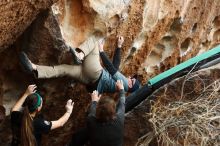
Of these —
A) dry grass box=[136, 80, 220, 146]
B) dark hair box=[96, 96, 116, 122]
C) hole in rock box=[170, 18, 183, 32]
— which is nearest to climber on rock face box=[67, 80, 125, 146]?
dark hair box=[96, 96, 116, 122]

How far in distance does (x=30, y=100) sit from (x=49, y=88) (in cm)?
99

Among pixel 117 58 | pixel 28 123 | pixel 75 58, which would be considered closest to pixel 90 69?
pixel 75 58

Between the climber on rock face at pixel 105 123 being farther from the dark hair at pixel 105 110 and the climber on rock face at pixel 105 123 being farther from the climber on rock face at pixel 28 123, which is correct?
the climber on rock face at pixel 28 123

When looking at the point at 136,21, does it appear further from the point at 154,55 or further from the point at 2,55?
the point at 2,55

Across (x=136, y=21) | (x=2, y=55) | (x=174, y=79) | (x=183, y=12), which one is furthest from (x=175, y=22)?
(x=2, y=55)

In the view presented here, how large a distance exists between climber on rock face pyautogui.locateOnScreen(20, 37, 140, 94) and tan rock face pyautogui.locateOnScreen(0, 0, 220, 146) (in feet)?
0.48

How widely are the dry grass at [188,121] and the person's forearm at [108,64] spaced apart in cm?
54

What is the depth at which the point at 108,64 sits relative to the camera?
545cm

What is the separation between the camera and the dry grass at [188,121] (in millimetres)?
4953

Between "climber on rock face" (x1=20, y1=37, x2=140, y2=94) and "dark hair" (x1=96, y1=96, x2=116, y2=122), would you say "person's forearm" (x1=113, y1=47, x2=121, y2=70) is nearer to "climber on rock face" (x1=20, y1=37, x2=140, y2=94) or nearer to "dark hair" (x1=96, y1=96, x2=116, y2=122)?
"climber on rock face" (x1=20, y1=37, x2=140, y2=94)

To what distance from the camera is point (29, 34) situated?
17.5ft

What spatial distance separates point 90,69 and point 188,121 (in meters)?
1.06

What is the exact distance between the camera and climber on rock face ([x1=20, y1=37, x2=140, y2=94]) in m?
5.26

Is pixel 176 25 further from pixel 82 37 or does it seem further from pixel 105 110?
pixel 105 110
